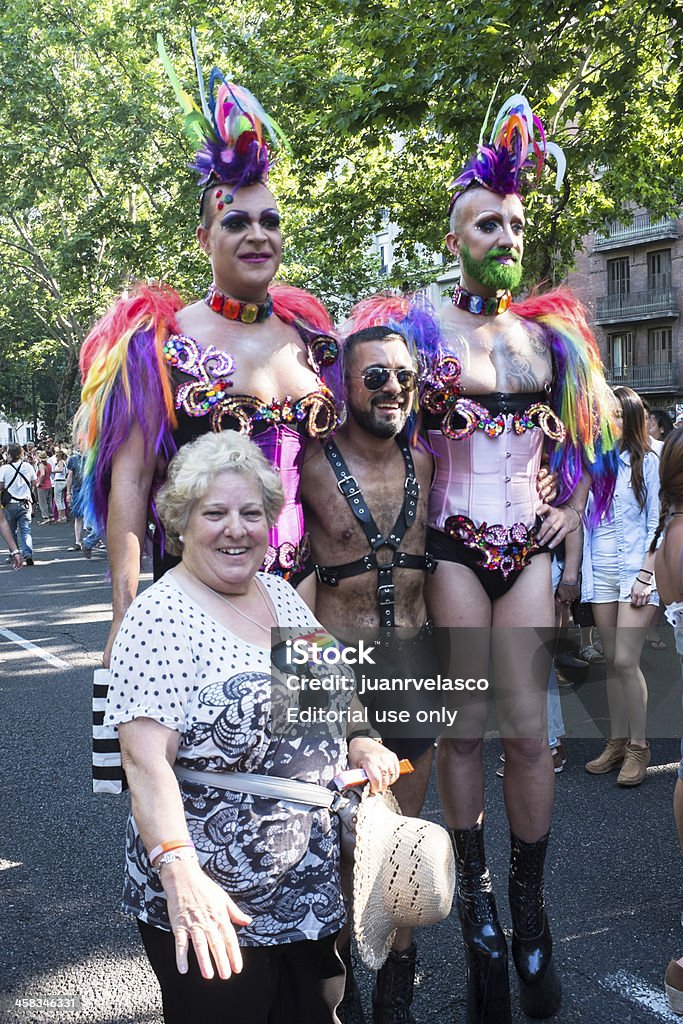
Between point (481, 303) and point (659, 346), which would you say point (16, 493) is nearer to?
point (481, 303)

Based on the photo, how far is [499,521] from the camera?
9.91 ft

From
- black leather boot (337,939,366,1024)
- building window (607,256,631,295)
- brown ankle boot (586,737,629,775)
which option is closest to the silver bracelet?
black leather boot (337,939,366,1024)

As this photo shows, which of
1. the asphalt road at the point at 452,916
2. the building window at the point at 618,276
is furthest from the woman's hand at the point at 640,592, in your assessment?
the building window at the point at 618,276

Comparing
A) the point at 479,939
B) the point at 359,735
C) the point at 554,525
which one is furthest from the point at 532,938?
the point at 554,525

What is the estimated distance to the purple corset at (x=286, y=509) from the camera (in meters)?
2.75

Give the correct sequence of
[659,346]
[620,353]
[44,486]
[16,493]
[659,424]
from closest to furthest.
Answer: [659,424] → [16,493] → [44,486] → [659,346] → [620,353]

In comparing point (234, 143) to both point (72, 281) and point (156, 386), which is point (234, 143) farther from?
point (72, 281)

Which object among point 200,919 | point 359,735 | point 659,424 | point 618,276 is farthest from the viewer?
point 618,276

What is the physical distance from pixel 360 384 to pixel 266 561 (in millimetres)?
548

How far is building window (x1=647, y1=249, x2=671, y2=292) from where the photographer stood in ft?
124

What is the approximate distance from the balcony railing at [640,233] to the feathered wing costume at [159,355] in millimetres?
35509

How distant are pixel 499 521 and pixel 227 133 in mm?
1318

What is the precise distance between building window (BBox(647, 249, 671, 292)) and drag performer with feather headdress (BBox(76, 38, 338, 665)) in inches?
1470

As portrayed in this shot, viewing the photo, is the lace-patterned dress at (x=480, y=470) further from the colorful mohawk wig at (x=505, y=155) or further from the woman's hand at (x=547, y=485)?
the colorful mohawk wig at (x=505, y=155)
